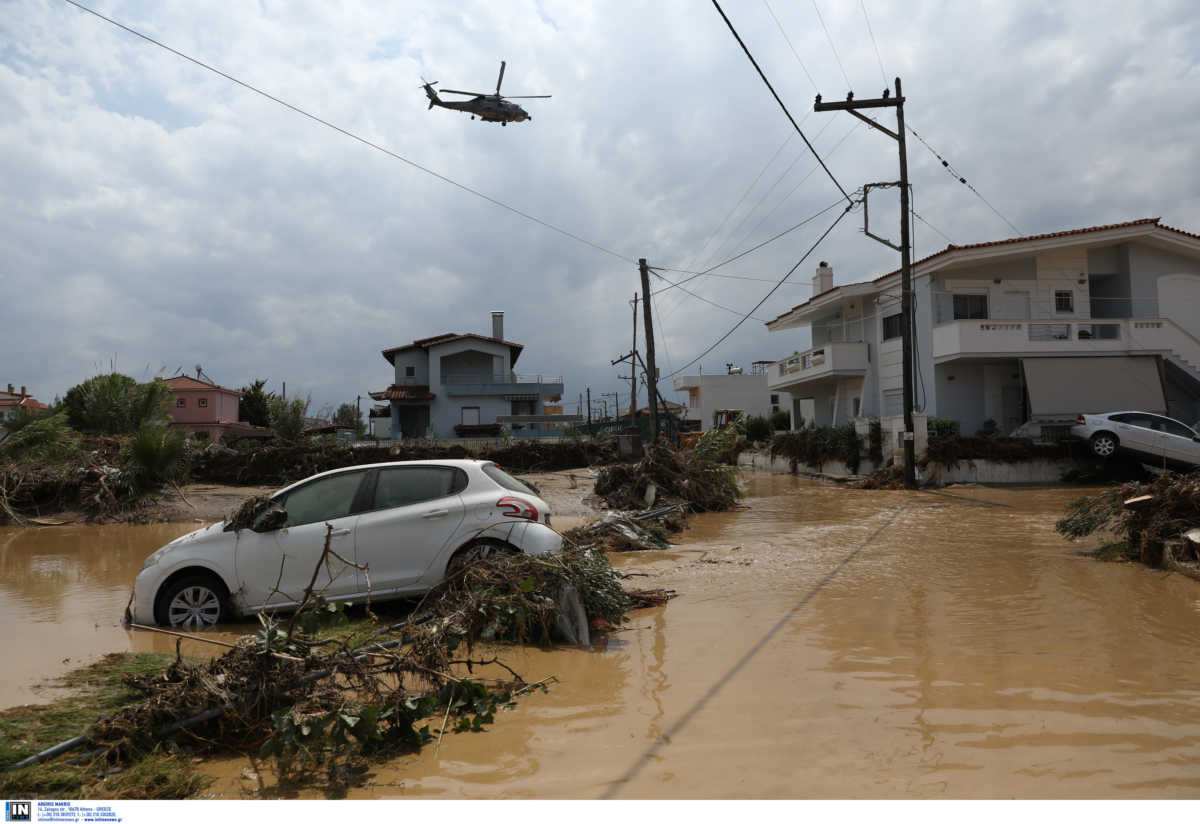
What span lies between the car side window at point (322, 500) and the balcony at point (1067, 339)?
23181mm

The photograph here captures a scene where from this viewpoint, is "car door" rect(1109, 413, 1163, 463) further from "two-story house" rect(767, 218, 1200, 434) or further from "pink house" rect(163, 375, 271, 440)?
"pink house" rect(163, 375, 271, 440)

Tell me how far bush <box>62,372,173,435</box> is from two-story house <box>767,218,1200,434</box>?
86.8ft

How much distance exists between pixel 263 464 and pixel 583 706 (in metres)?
19.3

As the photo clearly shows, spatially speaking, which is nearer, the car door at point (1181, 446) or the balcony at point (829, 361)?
the car door at point (1181, 446)

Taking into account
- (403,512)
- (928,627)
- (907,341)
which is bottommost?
(928,627)

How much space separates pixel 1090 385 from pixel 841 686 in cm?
2524

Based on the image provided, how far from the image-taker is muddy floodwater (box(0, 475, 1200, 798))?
353 centimetres

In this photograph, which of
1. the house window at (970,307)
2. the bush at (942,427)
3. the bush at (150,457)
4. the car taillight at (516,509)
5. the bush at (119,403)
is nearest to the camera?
the car taillight at (516,509)

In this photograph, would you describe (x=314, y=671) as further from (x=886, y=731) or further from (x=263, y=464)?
(x=263, y=464)

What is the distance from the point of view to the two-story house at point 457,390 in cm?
4969

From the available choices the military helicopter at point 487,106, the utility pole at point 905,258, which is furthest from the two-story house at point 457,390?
the military helicopter at point 487,106

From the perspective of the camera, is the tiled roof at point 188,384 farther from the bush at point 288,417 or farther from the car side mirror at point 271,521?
the car side mirror at point 271,521

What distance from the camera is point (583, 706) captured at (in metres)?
4.62
